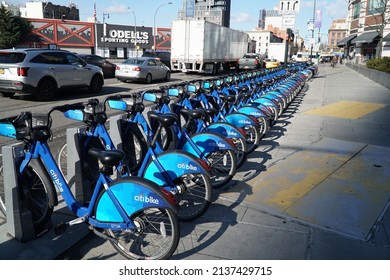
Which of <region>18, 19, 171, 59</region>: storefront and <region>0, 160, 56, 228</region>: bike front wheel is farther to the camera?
<region>18, 19, 171, 59</region>: storefront

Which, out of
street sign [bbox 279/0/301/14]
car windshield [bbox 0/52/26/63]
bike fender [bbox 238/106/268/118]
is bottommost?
bike fender [bbox 238/106/268/118]

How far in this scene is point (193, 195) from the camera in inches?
163

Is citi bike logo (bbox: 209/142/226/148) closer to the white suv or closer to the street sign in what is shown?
the white suv

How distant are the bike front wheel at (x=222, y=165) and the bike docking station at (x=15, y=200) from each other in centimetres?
217

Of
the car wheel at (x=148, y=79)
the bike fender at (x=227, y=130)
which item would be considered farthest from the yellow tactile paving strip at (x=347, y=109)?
the car wheel at (x=148, y=79)

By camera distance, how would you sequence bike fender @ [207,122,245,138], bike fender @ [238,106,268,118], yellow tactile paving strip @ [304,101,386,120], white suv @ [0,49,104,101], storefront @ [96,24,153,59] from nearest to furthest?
bike fender @ [207,122,245,138] → bike fender @ [238,106,268,118] → white suv @ [0,49,104,101] → yellow tactile paving strip @ [304,101,386,120] → storefront @ [96,24,153,59]

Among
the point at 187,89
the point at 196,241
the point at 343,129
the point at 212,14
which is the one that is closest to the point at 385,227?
the point at 196,241

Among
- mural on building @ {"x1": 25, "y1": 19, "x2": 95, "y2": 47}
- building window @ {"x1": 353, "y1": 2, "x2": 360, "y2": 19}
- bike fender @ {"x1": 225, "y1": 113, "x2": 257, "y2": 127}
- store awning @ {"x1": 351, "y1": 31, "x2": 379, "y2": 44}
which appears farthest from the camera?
building window @ {"x1": 353, "y1": 2, "x2": 360, "y2": 19}

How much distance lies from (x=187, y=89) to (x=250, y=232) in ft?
11.2

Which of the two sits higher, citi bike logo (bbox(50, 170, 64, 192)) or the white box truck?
the white box truck

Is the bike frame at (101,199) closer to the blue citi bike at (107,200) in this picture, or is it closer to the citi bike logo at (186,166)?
the blue citi bike at (107,200)

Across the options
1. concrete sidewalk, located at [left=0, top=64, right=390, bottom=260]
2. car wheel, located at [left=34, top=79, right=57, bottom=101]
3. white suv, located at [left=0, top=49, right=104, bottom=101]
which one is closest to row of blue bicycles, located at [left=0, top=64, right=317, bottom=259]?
concrete sidewalk, located at [left=0, top=64, right=390, bottom=260]

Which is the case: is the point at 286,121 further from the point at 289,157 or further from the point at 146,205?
the point at 146,205

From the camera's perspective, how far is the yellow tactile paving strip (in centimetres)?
1073
